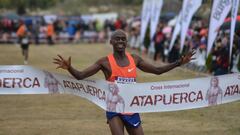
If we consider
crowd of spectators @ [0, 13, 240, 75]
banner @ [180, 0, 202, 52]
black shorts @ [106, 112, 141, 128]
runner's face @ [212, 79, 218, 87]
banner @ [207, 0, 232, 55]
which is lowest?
crowd of spectators @ [0, 13, 240, 75]

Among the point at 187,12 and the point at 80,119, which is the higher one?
the point at 80,119

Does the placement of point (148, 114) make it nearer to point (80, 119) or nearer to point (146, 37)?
point (80, 119)

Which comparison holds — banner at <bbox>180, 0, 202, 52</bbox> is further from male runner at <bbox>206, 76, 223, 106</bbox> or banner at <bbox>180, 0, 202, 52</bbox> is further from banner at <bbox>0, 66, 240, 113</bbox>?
male runner at <bbox>206, 76, 223, 106</bbox>

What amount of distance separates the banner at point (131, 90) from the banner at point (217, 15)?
9.92 meters

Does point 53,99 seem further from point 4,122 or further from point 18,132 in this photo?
point 18,132

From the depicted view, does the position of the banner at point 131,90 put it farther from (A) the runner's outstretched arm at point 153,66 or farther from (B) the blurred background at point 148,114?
(B) the blurred background at point 148,114

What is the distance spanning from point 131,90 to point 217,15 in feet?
39.3

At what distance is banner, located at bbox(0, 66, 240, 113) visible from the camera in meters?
9.25

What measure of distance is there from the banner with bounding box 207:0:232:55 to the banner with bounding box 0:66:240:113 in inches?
391

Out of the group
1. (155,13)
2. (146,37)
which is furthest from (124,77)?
(146,37)

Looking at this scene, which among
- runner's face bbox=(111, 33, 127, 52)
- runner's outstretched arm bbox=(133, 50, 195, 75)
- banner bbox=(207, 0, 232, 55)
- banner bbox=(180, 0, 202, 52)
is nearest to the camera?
runner's face bbox=(111, 33, 127, 52)

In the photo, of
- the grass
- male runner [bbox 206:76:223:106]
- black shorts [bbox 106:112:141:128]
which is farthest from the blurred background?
black shorts [bbox 106:112:141:128]

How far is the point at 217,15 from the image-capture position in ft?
68.1

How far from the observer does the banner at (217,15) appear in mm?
20281
